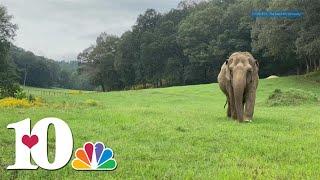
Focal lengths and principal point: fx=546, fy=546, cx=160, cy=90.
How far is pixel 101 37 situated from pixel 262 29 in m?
65.6

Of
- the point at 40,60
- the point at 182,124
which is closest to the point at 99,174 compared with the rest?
the point at 182,124

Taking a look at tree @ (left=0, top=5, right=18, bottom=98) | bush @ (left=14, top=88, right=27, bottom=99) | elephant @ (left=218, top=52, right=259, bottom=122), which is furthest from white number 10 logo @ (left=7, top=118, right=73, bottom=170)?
tree @ (left=0, top=5, right=18, bottom=98)

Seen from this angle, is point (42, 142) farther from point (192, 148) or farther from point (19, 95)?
point (19, 95)

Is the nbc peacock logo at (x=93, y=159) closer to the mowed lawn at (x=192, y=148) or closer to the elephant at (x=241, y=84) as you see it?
the mowed lawn at (x=192, y=148)

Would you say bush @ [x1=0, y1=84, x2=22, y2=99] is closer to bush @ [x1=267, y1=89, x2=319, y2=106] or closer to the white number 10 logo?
bush @ [x1=267, y1=89, x2=319, y2=106]

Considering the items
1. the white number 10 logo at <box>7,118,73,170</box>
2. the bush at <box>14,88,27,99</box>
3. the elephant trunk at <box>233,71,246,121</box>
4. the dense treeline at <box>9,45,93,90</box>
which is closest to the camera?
the white number 10 logo at <box>7,118,73,170</box>

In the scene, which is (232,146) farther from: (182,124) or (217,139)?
(182,124)

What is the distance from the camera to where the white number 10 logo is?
32.0ft

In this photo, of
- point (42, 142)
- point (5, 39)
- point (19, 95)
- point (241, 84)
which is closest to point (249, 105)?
point (241, 84)

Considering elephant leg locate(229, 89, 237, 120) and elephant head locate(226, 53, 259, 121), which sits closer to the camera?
elephant head locate(226, 53, 259, 121)

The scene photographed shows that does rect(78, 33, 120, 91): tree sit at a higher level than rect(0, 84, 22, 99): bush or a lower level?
higher

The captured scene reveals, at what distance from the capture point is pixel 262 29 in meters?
67.7

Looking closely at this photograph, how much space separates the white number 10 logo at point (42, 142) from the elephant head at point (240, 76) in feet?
36.2

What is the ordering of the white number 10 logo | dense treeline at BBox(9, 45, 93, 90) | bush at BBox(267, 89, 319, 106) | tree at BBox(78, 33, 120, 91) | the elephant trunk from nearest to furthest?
the white number 10 logo < the elephant trunk < bush at BBox(267, 89, 319, 106) < tree at BBox(78, 33, 120, 91) < dense treeline at BBox(9, 45, 93, 90)
